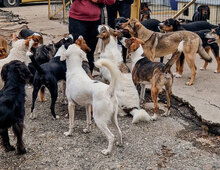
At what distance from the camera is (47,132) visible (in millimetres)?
4730

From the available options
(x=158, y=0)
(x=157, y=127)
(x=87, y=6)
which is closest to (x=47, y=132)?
(x=157, y=127)

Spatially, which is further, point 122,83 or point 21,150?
point 122,83

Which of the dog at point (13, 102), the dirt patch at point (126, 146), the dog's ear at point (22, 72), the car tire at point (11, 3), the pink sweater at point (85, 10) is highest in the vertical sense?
the car tire at point (11, 3)

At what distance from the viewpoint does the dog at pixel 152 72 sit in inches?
199

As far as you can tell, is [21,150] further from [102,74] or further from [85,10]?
[85,10]

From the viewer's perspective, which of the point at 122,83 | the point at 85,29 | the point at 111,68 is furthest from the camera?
the point at 85,29

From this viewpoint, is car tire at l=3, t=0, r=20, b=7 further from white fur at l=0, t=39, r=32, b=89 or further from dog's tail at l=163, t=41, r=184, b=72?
dog's tail at l=163, t=41, r=184, b=72

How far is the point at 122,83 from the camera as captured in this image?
5.43 metres

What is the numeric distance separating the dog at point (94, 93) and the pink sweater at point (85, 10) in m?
1.08

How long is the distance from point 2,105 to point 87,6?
2.64m

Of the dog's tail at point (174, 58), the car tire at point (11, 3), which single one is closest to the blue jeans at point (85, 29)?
the dog's tail at point (174, 58)

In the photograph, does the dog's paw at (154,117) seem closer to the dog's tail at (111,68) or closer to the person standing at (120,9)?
the dog's tail at (111,68)

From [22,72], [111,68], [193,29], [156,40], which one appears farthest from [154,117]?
[193,29]

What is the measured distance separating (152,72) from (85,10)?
164 centimetres
